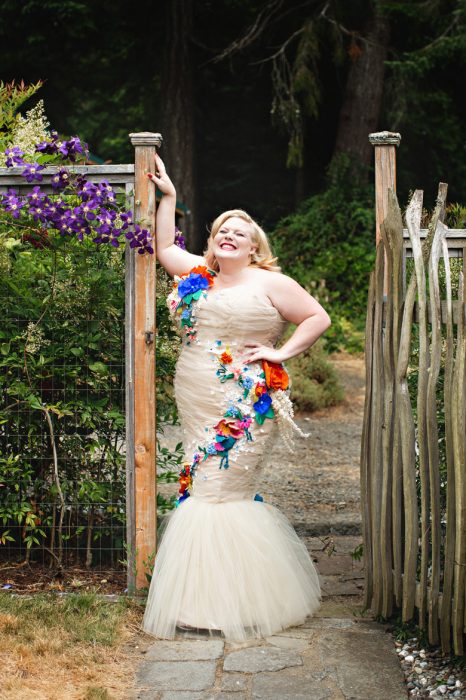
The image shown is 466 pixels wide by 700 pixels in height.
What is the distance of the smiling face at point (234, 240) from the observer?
427 centimetres

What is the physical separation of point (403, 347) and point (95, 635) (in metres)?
1.84

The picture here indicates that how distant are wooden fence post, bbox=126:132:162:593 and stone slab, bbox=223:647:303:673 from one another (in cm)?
79

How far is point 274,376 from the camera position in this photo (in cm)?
427

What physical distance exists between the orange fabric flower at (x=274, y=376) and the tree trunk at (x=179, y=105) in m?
11.1

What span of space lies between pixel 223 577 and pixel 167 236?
5.47 feet

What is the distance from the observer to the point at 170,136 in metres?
15.3

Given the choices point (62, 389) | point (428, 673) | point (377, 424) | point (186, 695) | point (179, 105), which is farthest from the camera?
point (179, 105)

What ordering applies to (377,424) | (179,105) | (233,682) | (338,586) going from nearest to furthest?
A: (233,682) < (377,424) < (338,586) < (179,105)

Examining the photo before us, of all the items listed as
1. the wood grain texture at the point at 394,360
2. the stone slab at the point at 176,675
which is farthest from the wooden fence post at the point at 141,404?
the wood grain texture at the point at 394,360

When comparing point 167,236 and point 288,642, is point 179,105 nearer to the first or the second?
point 167,236

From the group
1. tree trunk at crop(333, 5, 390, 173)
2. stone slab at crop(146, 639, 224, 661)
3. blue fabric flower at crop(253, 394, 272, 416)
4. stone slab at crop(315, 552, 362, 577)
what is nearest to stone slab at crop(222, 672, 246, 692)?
stone slab at crop(146, 639, 224, 661)

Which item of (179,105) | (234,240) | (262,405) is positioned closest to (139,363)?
(262,405)

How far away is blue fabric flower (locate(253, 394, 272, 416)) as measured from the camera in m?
4.25

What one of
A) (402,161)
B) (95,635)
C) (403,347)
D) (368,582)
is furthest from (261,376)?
(402,161)
